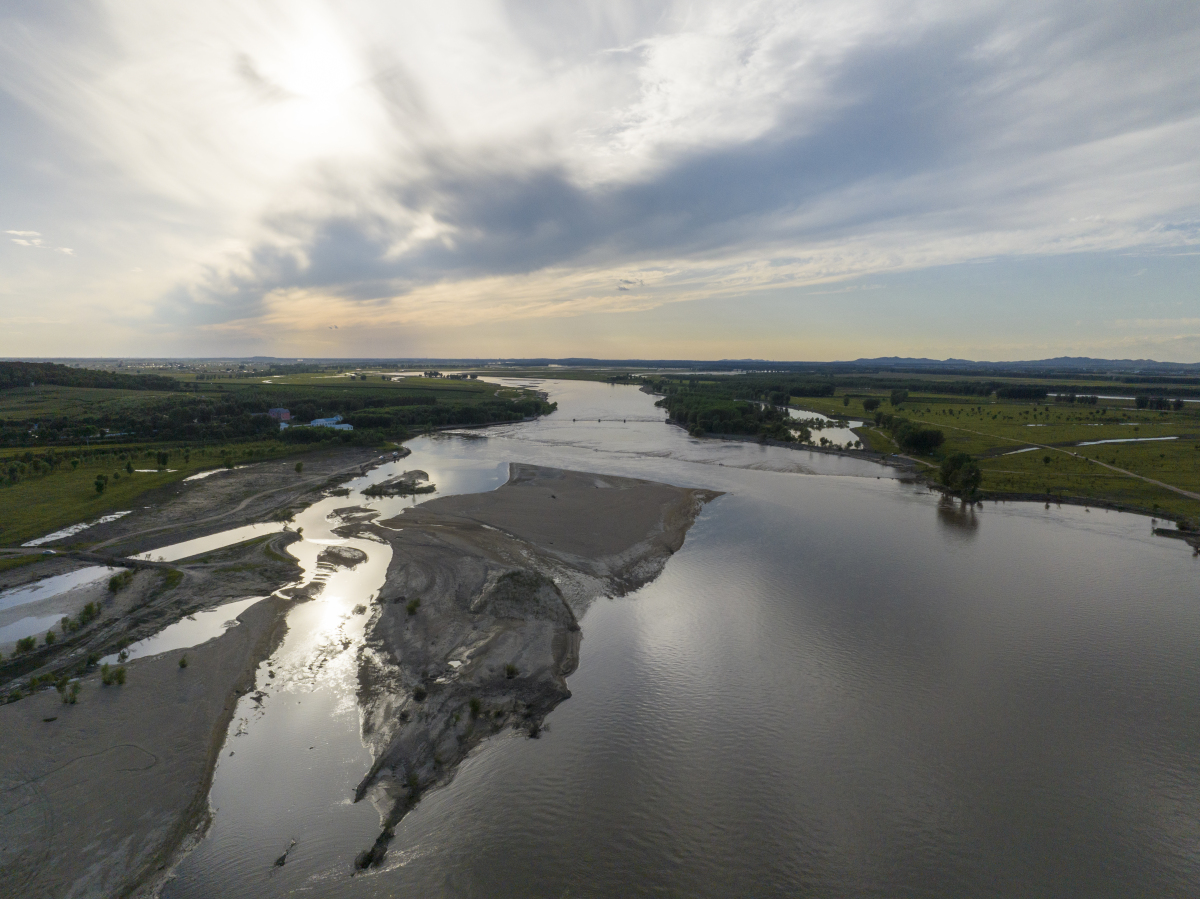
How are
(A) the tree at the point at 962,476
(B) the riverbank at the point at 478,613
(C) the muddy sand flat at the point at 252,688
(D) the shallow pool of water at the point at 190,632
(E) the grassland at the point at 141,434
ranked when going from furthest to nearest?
(A) the tree at the point at 962,476
(E) the grassland at the point at 141,434
(D) the shallow pool of water at the point at 190,632
(B) the riverbank at the point at 478,613
(C) the muddy sand flat at the point at 252,688

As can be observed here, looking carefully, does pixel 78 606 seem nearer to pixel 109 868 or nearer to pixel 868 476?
pixel 109 868

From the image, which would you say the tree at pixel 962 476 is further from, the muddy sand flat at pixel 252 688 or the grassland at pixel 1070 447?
the muddy sand flat at pixel 252 688

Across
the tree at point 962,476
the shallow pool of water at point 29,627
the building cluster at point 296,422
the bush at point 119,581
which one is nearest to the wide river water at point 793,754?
the bush at point 119,581

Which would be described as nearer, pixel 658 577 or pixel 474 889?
pixel 474 889

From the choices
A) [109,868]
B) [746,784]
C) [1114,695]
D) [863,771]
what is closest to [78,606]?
[109,868]

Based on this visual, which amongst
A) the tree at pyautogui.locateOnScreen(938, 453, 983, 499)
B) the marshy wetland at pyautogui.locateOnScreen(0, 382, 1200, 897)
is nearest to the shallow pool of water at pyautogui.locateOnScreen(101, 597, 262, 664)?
the marshy wetland at pyautogui.locateOnScreen(0, 382, 1200, 897)

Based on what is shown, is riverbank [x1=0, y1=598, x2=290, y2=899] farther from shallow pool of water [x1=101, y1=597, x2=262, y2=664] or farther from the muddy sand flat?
shallow pool of water [x1=101, y1=597, x2=262, y2=664]

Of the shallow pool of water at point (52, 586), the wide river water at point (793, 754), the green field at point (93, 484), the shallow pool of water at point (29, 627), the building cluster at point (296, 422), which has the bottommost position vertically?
the wide river water at point (793, 754)
